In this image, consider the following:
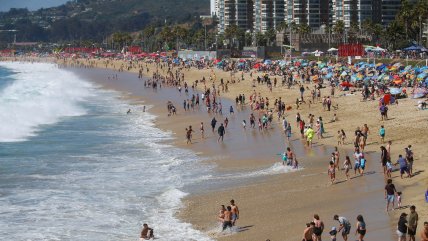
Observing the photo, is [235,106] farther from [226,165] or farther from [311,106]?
[226,165]

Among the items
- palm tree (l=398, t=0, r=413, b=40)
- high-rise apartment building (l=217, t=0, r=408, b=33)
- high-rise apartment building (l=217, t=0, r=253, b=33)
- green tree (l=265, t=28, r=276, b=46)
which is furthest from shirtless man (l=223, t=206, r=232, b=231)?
high-rise apartment building (l=217, t=0, r=253, b=33)

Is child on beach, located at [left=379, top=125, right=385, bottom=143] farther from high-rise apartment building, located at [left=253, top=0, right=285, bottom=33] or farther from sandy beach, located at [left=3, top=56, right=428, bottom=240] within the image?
high-rise apartment building, located at [left=253, top=0, right=285, bottom=33]

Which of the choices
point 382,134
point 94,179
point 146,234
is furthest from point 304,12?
point 146,234

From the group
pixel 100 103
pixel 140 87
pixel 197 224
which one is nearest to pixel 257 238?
pixel 197 224

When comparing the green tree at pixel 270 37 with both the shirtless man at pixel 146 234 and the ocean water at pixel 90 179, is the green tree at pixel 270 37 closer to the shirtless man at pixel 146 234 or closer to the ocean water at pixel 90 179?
the ocean water at pixel 90 179

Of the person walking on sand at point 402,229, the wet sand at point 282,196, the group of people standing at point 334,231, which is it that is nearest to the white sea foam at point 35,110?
the wet sand at point 282,196

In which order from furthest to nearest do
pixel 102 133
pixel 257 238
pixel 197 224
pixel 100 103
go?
pixel 100 103
pixel 102 133
pixel 197 224
pixel 257 238
